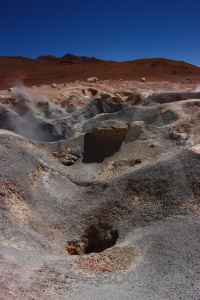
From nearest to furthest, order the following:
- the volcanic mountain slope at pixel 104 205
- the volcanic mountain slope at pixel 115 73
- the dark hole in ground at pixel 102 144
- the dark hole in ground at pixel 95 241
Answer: the volcanic mountain slope at pixel 104 205
the dark hole in ground at pixel 95 241
the dark hole in ground at pixel 102 144
the volcanic mountain slope at pixel 115 73

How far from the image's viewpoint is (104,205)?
7777 mm

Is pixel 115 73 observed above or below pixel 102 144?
above

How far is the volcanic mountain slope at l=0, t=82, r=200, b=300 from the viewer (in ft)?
17.3

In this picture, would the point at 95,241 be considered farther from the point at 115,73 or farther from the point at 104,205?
the point at 115,73

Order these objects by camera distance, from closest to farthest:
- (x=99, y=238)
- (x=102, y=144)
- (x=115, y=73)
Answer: (x=99, y=238) < (x=102, y=144) < (x=115, y=73)

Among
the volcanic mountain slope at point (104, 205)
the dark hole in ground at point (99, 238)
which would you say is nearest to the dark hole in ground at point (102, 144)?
the volcanic mountain slope at point (104, 205)

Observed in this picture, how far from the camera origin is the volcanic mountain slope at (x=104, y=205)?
527 cm

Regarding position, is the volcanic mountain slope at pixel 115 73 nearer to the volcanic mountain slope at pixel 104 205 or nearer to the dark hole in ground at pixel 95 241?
the volcanic mountain slope at pixel 104 205

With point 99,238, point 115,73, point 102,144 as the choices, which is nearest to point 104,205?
point 99,238

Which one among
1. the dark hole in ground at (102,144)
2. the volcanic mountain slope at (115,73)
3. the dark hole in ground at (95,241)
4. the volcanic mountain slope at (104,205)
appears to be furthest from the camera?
the volcanic mountain slope at (115,73)

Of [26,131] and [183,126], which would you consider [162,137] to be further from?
[26,131]

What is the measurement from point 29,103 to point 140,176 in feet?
21.1

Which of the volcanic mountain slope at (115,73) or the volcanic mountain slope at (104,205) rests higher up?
the volcanic mountain slope at (115,73)

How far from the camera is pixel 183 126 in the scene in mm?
9422
